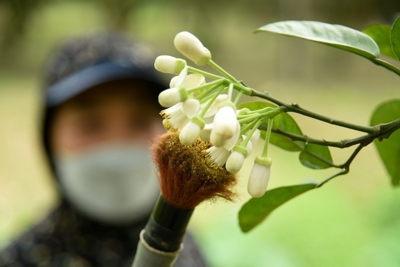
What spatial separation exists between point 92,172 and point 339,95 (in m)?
3.83

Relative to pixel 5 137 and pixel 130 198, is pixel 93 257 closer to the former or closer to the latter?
pixel 130 198

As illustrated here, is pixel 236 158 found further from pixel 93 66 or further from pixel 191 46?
pixel 93 66

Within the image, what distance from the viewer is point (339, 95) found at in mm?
4871

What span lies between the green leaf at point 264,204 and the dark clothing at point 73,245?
0.98m

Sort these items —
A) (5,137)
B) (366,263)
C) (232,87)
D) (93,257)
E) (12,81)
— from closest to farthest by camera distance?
(232,87), (93,257), (366,263), (5,137), (12,81)

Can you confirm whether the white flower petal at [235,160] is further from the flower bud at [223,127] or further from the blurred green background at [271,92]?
the blurred green background at [271,92]

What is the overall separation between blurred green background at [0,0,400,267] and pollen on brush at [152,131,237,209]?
4.41 feet

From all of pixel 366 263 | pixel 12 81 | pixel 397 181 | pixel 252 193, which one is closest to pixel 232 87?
pixel 252 193

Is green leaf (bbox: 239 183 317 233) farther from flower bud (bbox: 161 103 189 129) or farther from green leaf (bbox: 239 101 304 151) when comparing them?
flower bud (bbox: 161 103 189 129)

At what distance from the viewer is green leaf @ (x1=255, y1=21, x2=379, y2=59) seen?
14.9 inches

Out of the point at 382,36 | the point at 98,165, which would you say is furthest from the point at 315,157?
the point at 98,165

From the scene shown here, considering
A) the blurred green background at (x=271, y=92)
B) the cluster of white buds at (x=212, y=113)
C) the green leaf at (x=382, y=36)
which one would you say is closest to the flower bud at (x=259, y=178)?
the cluster of white buds at (x=212, y=113)

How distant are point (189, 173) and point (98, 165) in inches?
42.7

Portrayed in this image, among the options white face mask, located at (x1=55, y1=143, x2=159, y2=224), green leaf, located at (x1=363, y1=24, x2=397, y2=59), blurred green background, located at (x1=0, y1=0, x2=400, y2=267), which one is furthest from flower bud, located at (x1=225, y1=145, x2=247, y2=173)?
blurred green background, located at (x1=0, y1=0, x2=400, y2=267)
